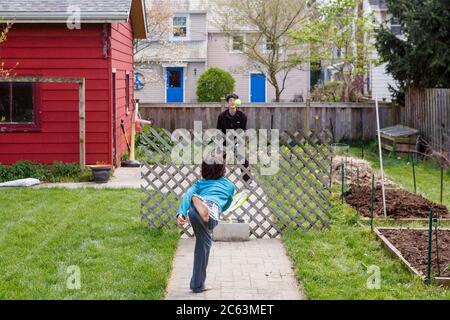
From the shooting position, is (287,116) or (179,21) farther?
(179,21)

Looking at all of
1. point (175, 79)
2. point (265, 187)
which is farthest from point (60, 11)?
point (175, 79)

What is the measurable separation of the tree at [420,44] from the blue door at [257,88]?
55.9 feet

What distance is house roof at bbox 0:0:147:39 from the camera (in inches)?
572

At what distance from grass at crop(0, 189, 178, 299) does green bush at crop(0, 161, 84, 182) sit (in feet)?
6.50

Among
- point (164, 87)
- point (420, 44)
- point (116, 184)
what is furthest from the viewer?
point (164, 87)

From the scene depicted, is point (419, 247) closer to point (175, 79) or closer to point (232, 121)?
point (232, 121)

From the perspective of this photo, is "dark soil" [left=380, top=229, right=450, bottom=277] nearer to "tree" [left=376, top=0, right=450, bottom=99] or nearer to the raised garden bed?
the raised garden bed

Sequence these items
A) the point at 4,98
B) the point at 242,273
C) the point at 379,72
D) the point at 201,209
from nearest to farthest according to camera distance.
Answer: the point at 201,209 < the point at 242,273 < the point at 4,98 < the point at 379,72

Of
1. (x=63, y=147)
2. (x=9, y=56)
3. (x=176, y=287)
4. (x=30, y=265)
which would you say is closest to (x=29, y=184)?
(x=63, y=147)

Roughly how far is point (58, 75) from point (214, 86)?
57.0 feet

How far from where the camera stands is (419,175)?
15852mm
